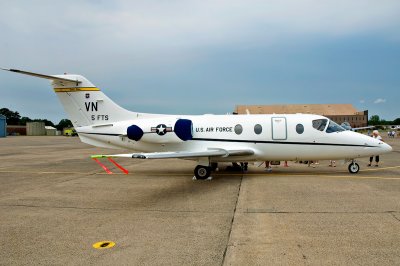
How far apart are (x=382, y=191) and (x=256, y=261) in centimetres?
693

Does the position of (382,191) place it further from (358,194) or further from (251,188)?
(251,188)

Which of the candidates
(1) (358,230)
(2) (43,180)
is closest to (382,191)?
(1) (358,230)

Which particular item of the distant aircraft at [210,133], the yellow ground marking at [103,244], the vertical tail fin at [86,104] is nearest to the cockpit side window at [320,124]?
the distant aircraft at [210,133]

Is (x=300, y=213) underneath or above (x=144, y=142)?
underneath

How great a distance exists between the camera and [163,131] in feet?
45.7

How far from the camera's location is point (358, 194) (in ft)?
31.1

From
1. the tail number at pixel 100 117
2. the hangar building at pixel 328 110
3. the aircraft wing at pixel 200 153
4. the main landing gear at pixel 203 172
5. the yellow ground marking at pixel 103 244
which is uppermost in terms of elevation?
the hangar building at pixel 328 110

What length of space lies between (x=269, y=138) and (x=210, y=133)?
2491mm

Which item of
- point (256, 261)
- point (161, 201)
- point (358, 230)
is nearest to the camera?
point (256, 261)

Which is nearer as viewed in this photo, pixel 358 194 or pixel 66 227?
pixel 66 227

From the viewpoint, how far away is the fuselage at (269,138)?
13336 millimetres

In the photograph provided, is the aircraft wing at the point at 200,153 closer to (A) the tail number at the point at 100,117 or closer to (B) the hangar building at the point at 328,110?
(A) the tail number at the point at 100,117

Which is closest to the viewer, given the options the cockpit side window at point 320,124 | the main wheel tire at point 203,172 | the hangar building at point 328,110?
the main wheel tire at point 203,172

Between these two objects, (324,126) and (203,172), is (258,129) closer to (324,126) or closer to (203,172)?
(324,126)
